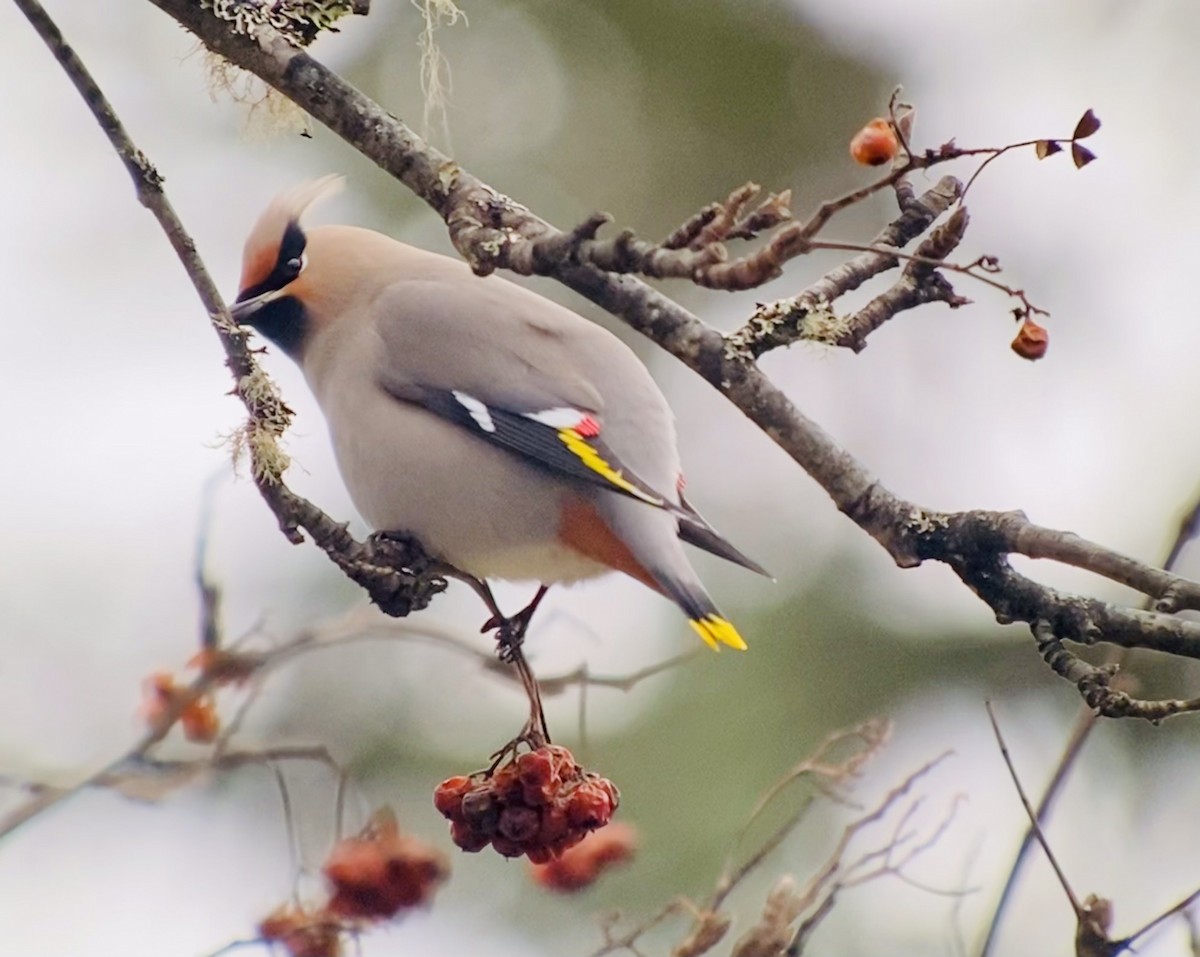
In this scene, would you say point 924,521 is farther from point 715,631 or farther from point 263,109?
point 263,109

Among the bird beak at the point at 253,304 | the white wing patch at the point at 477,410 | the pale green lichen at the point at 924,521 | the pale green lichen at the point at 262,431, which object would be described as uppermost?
the bird beak at the point at 253,304

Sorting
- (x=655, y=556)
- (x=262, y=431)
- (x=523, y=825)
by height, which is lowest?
(x=523, y=825)

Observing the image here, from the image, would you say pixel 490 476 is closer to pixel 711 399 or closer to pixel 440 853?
pixel 440 853

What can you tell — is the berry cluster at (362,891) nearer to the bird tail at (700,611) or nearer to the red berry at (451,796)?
the red berry at (451,796)

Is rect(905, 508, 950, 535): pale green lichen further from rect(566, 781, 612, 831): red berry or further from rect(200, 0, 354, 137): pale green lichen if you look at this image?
rect(200, 0, 354, 137): pale green lichen

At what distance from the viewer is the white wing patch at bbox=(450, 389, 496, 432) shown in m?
2.74

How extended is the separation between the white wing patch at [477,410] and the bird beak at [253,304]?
0.42 metres

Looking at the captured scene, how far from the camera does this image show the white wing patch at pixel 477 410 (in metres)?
2.74

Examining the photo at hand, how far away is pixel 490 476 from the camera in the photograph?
2.67 meters

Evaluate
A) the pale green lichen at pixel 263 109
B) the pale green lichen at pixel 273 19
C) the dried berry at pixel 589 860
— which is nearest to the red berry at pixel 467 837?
the dried berry at pixel 589 860

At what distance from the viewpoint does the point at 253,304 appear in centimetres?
299

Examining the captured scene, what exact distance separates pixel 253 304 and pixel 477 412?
0.51 metres

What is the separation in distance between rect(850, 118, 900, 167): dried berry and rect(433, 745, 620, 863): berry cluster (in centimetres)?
84

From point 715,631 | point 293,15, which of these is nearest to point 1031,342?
point 715,631
